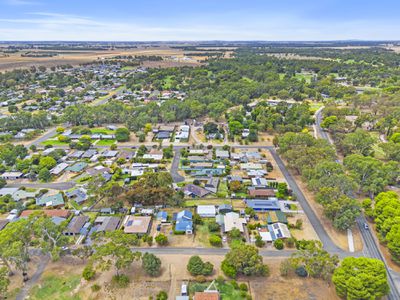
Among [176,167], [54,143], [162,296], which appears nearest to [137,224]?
[162,296]

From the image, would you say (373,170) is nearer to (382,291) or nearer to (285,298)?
(382,291)

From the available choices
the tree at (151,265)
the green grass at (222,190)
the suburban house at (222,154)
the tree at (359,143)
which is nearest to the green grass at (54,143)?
the suburban house at (222,154)

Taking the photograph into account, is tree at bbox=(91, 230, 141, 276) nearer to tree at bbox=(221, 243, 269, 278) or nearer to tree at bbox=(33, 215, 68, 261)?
tree at bbox=(33, 215, 68, 261)

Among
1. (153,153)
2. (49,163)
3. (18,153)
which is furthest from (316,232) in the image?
(18,153)

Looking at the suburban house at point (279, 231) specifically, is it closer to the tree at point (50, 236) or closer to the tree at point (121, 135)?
the tree at point (50, 236)

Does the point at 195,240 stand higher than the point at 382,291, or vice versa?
the point at 382,291

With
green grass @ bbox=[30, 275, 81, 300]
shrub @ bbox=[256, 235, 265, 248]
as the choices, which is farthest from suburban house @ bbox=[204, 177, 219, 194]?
green grass @ bbox=[30, 275, 81, 300]
